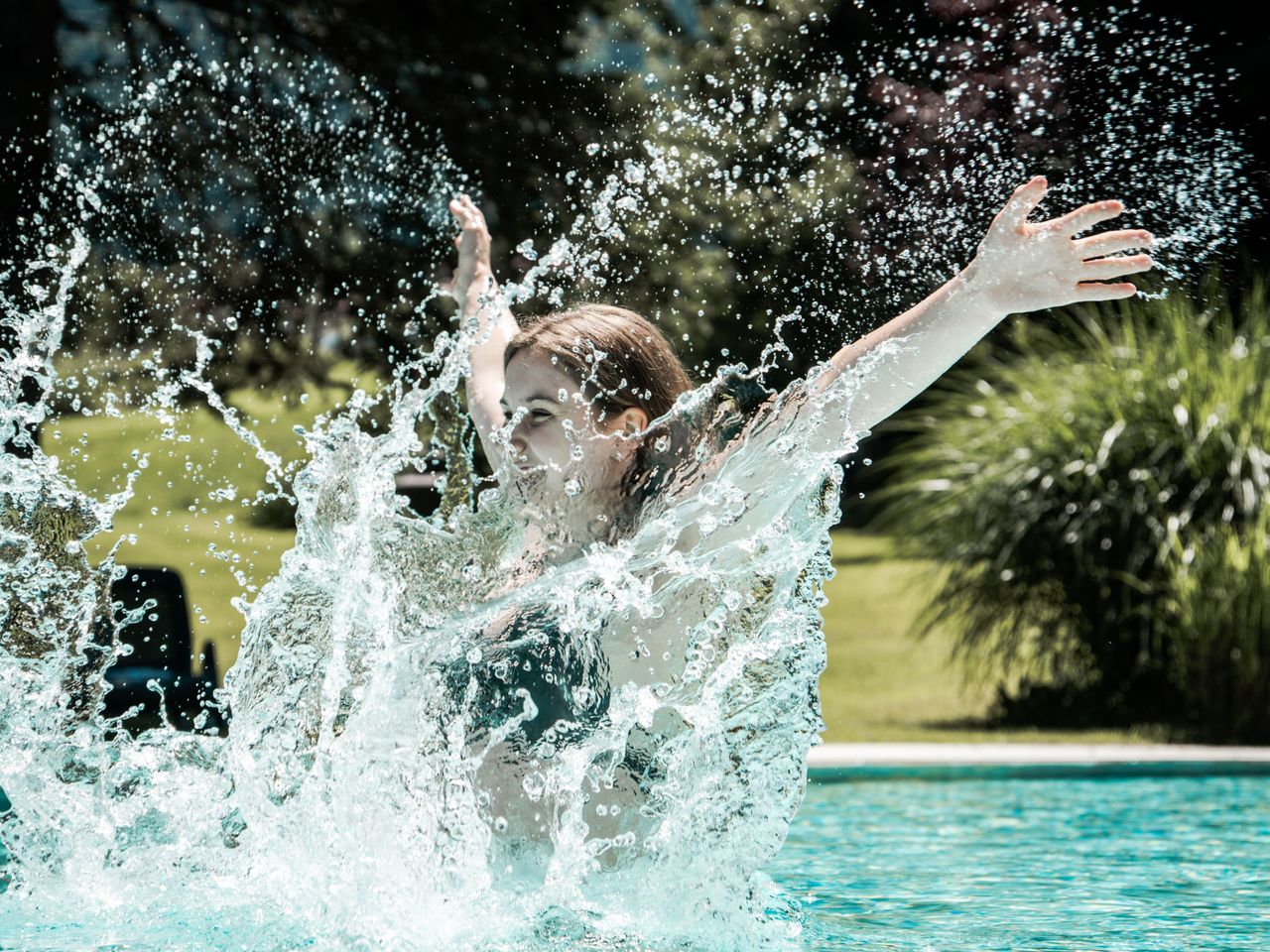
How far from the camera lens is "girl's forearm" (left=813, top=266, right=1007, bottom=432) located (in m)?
2.50

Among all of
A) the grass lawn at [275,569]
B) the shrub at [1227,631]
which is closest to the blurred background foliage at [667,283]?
the shrub at [1227,631]

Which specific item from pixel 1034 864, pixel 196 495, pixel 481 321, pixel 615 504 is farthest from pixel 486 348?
pixel 196 495

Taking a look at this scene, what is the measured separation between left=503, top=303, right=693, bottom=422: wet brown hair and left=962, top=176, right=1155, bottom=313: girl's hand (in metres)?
0.74

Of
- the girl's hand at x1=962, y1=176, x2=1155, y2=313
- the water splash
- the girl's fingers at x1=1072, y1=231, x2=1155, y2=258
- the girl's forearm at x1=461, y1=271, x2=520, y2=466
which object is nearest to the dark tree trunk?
the water splash

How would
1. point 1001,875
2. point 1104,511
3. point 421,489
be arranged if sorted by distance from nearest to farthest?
point 1001,875, point 1104,511, point 421,489

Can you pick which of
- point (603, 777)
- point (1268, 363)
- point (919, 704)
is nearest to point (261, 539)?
point (919, 704)

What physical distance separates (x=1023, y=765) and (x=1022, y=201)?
12.4 feet

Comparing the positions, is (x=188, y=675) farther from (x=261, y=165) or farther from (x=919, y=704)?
(x=919, y=704)

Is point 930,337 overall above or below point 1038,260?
below

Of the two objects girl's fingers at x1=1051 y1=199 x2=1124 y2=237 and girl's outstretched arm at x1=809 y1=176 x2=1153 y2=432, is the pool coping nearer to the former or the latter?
girl's outstretched arm at x1=809 y1=176 x2=1153 y2=432

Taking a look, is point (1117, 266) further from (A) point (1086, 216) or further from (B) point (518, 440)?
(B) point (518, 440)

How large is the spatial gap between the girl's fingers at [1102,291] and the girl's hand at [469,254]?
1.53 meters

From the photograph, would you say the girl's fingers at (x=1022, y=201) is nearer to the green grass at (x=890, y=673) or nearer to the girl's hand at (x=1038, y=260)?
the girl's hand at (x=1038, y=260)

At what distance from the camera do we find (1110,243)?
2.44 metres
